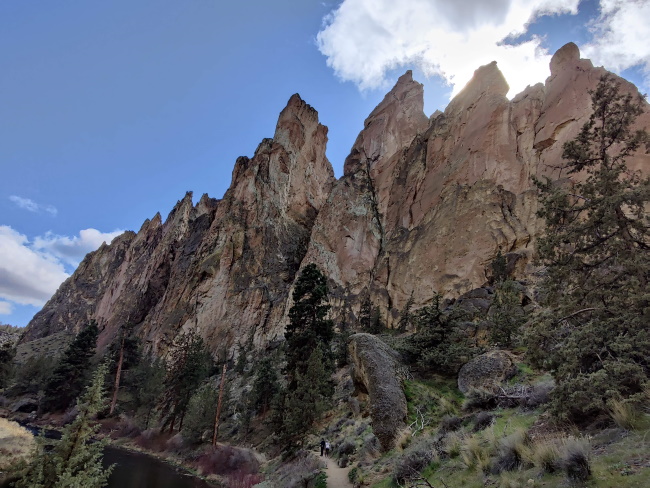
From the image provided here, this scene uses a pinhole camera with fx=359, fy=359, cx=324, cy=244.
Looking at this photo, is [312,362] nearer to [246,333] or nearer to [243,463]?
[243,463]

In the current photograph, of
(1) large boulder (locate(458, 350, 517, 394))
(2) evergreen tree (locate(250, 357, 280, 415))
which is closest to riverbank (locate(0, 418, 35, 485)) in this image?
(2) evergreen tree (locate(250, 357, 280, 415))

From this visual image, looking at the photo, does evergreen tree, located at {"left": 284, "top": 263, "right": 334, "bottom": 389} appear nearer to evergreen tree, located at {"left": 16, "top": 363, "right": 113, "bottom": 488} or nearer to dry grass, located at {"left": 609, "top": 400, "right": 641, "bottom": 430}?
evergreen tree, located at {"left": 16, "top": 363, "right": 113, "bottom": 488}

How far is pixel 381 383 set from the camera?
14016mm

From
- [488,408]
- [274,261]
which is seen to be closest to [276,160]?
[274,261]

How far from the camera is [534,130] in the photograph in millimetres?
47844

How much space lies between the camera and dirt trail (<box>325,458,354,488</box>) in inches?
468

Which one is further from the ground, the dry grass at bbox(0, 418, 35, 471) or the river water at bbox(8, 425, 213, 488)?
the dry grass at bbox(0, 418, 35, 471)

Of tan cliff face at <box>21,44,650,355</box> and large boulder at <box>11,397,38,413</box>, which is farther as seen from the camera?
large boulder at <box>11,397,38,413</box>

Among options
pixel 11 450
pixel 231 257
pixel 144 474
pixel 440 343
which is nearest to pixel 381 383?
pixel 440 343

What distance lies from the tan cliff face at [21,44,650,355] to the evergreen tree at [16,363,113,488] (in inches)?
958

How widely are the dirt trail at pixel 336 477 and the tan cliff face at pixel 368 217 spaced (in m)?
19.2

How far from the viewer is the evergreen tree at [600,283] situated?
21.4ft

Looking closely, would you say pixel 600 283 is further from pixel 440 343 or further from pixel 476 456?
pixel 440 343

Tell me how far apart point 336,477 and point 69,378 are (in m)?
49.5
